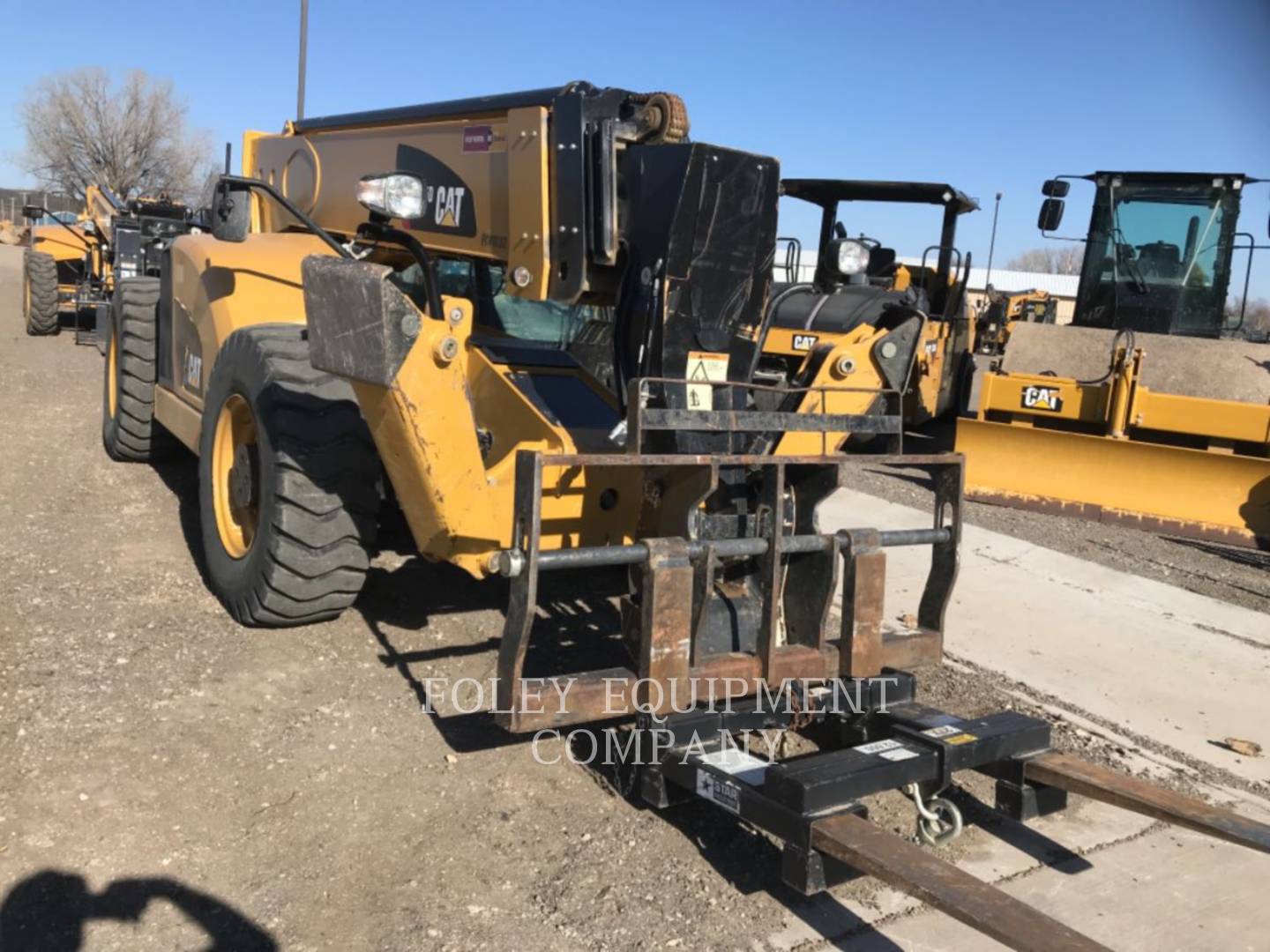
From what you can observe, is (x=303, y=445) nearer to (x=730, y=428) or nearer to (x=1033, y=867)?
(x=730, y=428)

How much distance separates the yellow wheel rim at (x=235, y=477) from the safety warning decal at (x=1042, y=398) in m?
7.34

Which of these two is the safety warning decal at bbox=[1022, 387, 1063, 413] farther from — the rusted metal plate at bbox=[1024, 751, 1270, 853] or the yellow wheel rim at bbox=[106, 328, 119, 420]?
the yellow wheel rim at bbox=[106, 328, 119, 420]

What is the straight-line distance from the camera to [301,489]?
14.2 feet

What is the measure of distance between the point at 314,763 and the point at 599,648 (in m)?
1.63

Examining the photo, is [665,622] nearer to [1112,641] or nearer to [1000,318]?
[1112,641]

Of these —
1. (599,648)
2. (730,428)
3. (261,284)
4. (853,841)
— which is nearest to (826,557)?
(730,428)

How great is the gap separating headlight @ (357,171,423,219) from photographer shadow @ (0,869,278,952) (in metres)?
2.56

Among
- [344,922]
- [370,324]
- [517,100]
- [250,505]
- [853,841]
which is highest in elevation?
[517,100]

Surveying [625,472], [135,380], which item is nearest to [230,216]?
[625,472]

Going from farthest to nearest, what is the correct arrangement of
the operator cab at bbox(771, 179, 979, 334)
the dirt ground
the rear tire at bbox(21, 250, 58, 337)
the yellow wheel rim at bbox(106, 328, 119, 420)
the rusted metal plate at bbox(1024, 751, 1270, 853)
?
1. the rear tire at bbox(21, 250, 58, 337)
2. the operator cab at bbox(771, 179, 979, 334)
3. the yellow wheel rim at bbox(106, 328, 119, 420)
4. the rusted metal plate at bbox(1024, 751, 1270, 853)
5. the dirt ground

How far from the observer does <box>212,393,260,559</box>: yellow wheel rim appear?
4.95 meters

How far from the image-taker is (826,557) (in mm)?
3836

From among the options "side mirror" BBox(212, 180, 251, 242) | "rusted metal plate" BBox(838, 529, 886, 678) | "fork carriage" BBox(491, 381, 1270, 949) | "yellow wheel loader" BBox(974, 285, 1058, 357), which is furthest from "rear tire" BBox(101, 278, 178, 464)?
"yellow wheel loader" BBox(974, 285, 1058, 357)

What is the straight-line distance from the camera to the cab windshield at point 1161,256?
38.0ft
